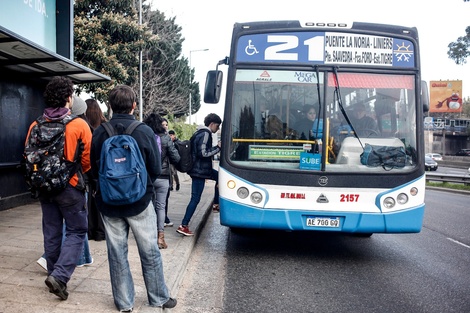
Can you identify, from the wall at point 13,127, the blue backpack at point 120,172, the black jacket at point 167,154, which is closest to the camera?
the blue backpack at point 120,172

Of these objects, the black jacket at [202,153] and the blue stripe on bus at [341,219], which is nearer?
the blue stripe on bus at [341,219]

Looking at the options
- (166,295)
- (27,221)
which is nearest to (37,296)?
(166,295)

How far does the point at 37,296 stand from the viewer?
4.30 meters

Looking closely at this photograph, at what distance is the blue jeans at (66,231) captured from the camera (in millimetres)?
4289

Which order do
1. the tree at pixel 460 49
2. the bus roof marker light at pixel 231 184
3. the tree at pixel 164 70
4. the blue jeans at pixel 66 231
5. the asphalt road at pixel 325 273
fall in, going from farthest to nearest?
the tree at pixel 164 70, the tree at pixel 460 49, the bus roof marker light at pixel 231 184, the asphalt road at pixel 325 273, the blue jeans at pixel 66 231

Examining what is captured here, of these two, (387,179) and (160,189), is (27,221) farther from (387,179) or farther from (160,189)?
(387,179)

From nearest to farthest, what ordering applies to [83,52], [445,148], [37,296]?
[37,296] < [83,52] < [445,148]

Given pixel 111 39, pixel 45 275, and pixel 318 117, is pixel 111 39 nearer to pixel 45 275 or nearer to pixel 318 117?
pixel 318 117

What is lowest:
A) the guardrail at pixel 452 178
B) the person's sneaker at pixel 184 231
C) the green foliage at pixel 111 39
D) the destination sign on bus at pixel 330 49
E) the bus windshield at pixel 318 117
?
the guardrail at pixel 452 178

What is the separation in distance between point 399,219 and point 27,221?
5.51 m

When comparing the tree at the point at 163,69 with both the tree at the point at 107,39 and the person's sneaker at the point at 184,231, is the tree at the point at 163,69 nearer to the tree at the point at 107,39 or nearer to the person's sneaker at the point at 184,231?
the tree at the point at 107,39

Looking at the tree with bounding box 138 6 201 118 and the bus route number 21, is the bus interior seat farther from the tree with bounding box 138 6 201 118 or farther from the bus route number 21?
the tree with bounding box 138 6 201 118

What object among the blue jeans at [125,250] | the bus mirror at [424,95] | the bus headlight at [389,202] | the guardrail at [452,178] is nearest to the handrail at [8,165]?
the blue jeans at [125,250]

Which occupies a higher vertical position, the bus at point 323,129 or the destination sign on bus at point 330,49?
the destination sign on bus at point 330,49
